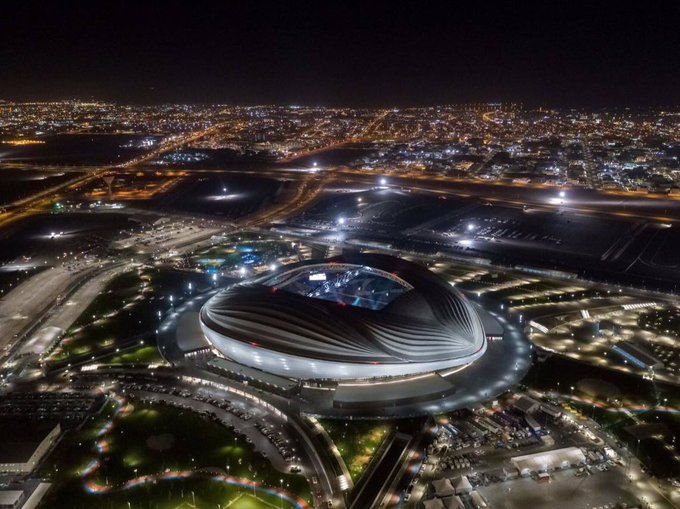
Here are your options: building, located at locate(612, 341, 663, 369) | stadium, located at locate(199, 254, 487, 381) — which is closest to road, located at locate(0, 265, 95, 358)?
stadium, located at locate(199, 254, 487, 381)

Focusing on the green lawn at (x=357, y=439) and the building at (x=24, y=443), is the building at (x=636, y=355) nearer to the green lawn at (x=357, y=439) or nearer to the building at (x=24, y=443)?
the green lawn at (x=357, y=439)

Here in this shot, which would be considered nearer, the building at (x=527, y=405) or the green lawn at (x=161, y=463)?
the green lawn at (x=161, y=463)

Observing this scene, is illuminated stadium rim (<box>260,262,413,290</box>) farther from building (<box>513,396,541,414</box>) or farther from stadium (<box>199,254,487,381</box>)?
building (<box>513,396,541,414</box>)

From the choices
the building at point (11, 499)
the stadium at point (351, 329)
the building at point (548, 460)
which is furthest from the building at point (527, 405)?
the building at point (11, 499)

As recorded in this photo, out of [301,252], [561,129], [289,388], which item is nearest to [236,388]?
[289,388]

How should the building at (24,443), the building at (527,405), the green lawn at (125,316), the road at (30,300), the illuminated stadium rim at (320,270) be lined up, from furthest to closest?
the road at (30,300) < the illuminated stadium rim at (320,270) < the green lawn at (125,316) < the building at (527,405) < the building at (24,443)

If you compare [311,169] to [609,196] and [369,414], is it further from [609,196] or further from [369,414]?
[369,414]
